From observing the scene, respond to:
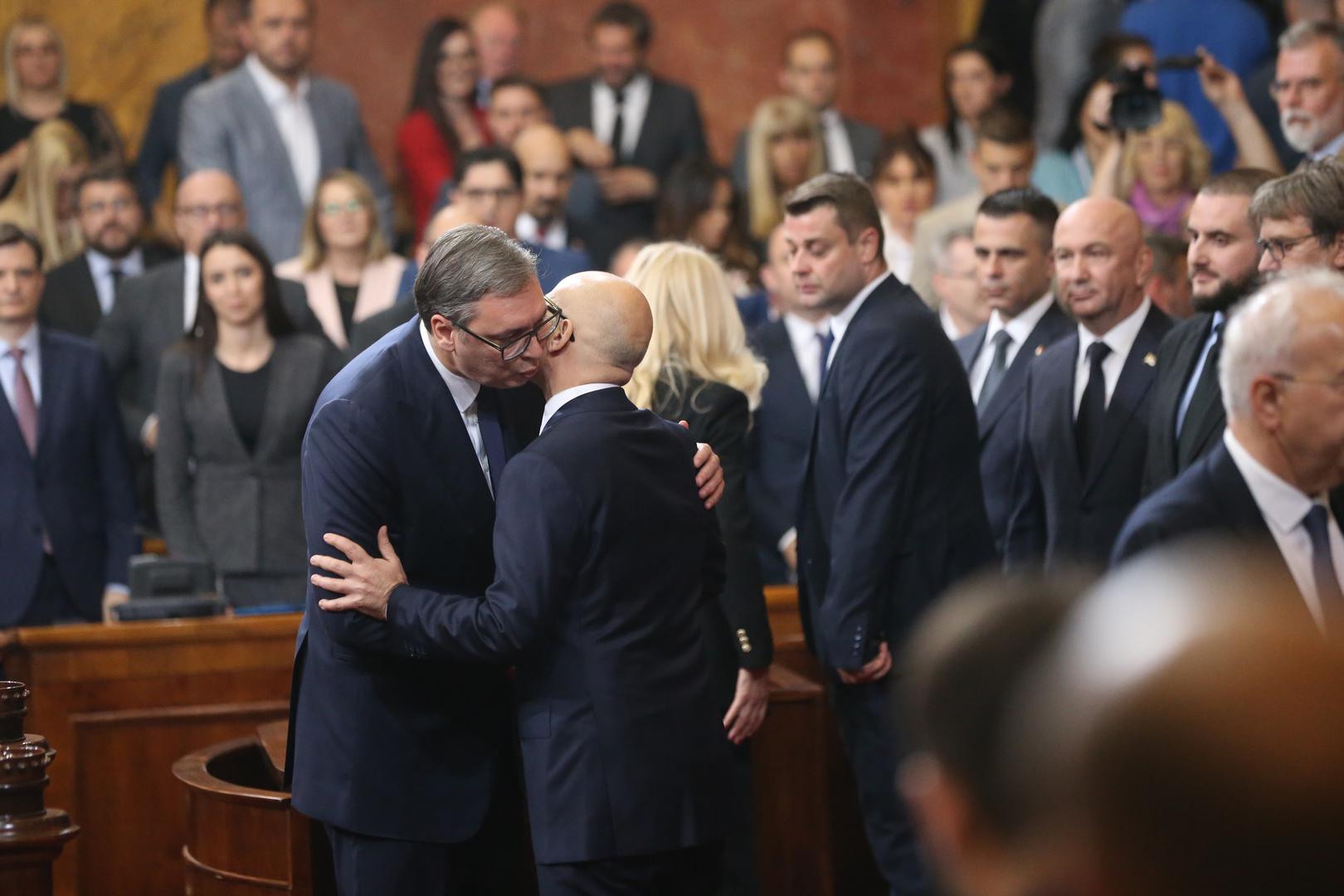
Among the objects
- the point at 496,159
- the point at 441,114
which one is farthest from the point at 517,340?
the point at 441,114

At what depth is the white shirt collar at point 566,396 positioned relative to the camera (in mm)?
2916

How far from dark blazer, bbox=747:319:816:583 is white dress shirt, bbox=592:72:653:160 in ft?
7.62

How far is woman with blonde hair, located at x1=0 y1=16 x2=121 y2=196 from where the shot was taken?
763 cm

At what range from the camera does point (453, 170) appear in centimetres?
782

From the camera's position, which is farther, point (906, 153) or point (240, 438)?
point (906, 153)

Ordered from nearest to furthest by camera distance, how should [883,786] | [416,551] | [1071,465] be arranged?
[416,551], [883,786], [1071,465]

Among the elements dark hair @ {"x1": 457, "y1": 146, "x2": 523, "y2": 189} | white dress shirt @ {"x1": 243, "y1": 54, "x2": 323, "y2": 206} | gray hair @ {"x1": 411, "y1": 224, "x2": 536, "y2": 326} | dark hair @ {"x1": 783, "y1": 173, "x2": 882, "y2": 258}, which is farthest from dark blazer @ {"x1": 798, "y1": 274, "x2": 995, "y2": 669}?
white dress shirt @ {"x1": 243, "y1": 54, "x2": 323, "y2": 206}

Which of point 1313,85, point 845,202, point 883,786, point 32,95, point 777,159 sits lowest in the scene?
point 883,786

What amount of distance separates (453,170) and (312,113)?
702mm

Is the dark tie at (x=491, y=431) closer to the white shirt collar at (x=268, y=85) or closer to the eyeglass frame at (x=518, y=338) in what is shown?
the eyeglass frame at (x=518, y=338)

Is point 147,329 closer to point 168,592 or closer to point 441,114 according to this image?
point 168,592

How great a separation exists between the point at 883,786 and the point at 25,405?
296 cm

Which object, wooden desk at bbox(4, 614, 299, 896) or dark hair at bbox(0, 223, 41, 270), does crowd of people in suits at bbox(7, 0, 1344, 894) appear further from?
wooden desk at bbox(4, 614, 299, 896)

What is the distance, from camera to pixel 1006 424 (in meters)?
4.70
